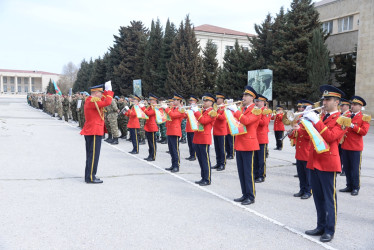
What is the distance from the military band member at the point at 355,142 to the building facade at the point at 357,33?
18322mm

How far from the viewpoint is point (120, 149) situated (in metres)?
11.6

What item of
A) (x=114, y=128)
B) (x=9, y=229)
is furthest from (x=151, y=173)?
(x=114, y=128)

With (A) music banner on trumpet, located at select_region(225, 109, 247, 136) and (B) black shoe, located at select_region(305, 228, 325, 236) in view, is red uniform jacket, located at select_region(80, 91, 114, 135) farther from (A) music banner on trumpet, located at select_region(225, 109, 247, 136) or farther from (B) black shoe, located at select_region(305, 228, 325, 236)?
(B) black shoe, located at select_region(305, 228, 325, 236)

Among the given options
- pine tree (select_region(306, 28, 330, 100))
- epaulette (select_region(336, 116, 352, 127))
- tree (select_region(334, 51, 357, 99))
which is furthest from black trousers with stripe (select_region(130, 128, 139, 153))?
tree (select_region(334, 51, 357, 99))

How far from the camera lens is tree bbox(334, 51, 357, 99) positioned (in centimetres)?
2586

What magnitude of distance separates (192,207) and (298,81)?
22.7 metres

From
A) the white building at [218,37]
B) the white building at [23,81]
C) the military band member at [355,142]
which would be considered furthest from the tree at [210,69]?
the white building at [23,81]

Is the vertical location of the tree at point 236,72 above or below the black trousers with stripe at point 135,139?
above

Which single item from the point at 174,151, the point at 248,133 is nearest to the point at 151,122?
the point at 174,151

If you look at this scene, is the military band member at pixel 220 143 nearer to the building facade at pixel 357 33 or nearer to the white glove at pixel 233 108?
the white glove at pixel 233 108

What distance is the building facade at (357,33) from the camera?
22.8 metres

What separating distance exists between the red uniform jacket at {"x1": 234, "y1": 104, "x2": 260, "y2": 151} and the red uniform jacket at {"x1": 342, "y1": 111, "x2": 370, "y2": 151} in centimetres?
232

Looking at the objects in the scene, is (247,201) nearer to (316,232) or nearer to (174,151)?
(316,232)

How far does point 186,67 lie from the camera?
1315 inches
